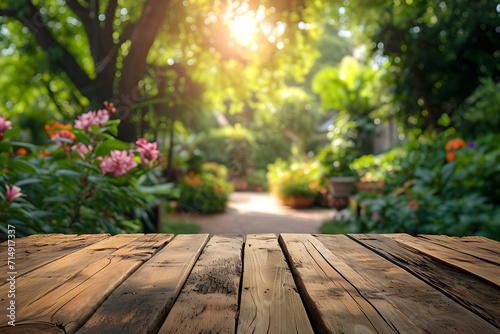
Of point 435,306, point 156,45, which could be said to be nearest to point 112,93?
point 156,45

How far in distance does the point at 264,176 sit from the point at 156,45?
1054 cm

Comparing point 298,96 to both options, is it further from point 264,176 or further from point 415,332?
point 415,332

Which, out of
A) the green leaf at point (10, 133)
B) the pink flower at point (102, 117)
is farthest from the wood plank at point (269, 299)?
the green leaf at point (10, 133)

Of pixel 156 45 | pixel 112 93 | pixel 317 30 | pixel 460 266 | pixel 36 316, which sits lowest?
pixel 36 316

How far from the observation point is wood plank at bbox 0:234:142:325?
95 cm

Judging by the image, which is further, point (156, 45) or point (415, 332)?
point (156, 45)

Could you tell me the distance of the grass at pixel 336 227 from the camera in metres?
5.91

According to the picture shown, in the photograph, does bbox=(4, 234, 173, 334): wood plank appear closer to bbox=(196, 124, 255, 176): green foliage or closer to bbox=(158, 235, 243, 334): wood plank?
bbox=(158, 235, 243, 334): wood plank

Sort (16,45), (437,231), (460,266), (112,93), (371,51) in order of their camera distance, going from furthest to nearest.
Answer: (371,51) < (16,45) < (112,93) < (437,231) < (460,266)

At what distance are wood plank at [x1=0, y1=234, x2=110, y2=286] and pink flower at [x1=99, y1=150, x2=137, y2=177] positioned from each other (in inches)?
29.9

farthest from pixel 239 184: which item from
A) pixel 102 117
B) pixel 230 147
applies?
pixel 102 117

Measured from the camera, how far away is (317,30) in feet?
27.2

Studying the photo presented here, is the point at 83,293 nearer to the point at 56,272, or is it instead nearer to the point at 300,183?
the point at 56,272

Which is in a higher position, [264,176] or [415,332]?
[264,176]
